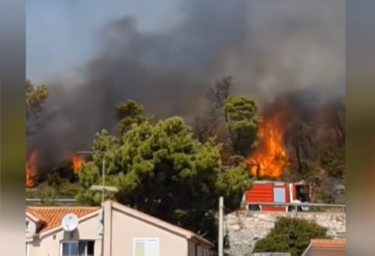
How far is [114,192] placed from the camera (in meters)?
3.03

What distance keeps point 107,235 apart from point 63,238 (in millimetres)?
197

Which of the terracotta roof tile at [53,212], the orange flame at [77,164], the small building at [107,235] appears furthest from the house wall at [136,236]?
the orange flame at [77,164]

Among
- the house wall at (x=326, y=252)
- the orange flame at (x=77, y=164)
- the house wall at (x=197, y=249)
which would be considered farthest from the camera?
the orange flame at (x=77, y=164)

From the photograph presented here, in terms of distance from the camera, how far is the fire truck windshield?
9.67 feet

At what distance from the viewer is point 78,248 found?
3014 mm

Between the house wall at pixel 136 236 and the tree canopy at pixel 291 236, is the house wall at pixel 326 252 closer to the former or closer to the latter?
the tree canopy at pixel 291 236

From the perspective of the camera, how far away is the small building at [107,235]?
9.71 ft

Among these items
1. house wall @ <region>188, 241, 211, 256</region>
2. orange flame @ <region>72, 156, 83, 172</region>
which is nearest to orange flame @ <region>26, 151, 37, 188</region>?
orange flame @ <region>72, 156, 83, 172</region>

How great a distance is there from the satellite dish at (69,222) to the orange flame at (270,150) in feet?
2.62

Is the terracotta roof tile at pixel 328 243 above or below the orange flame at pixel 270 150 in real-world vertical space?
below

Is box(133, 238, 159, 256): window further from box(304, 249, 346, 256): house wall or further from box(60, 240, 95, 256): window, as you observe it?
box(304, 249, 346, 256): house wall

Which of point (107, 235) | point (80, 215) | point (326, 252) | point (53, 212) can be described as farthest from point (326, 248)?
point (53, 212)

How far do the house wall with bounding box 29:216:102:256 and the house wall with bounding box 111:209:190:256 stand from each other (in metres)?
0.08

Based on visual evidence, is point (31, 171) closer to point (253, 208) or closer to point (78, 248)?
point (78, 248)
